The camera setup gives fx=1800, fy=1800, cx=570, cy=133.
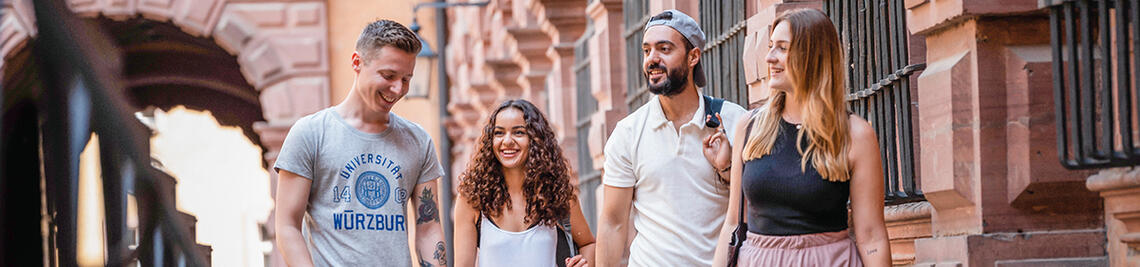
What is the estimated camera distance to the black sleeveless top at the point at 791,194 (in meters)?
4.25

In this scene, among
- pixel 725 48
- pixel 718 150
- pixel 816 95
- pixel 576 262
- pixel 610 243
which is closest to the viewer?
pixel 816 95

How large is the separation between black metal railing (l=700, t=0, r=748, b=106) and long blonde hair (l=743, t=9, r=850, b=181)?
11.5ft

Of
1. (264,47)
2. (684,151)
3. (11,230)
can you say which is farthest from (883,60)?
(264,47)

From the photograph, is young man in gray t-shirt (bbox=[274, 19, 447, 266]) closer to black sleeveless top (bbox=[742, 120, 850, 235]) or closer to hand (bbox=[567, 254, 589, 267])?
hand (bbox=[567, 254, 589, 267])

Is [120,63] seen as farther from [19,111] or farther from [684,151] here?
[684,151]

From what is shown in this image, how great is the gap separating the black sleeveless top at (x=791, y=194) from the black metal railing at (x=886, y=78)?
1.57m

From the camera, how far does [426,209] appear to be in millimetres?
5648

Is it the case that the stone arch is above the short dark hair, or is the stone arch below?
above

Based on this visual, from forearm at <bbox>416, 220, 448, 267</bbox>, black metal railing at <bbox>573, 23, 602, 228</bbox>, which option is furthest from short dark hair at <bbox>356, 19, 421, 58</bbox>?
black metal railing at <bbox>573, 23, 602, 228</bbox>

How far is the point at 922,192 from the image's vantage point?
225 inches

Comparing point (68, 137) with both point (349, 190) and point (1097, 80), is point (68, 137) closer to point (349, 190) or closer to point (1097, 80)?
point (349, 190)

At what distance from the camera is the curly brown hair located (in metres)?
6.04

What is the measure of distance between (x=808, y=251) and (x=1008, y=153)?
3.67 ft

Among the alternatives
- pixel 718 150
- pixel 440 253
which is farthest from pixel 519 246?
pixel 718 150
